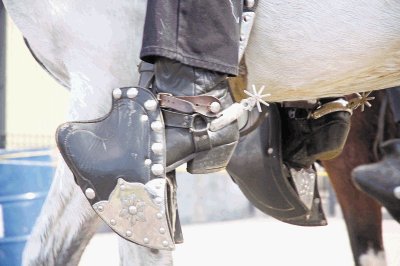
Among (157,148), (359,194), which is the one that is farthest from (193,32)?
(359,194)

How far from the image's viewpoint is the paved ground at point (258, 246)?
21.2ft

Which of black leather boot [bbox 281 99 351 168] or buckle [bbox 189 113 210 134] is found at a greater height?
buckle [bbox 189 113 210 134]

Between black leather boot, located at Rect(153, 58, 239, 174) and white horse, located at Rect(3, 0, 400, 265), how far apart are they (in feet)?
0.65

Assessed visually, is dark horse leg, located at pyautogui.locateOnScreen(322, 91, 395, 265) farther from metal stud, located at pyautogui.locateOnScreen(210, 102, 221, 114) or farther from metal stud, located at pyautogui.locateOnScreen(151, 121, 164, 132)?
metal stud, located at pyautogui.locateOnScreen(151, 121, 164, 132)

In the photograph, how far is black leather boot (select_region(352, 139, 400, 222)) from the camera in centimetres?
273

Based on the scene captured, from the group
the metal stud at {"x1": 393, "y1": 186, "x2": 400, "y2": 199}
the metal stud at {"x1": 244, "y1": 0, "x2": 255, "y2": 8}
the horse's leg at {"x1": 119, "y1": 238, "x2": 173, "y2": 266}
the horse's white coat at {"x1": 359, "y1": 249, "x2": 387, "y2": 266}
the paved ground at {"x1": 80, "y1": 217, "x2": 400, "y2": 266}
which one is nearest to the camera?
the metal stud at {"x1": 244, "y1": 0, "x2": 255, "y2": 8}

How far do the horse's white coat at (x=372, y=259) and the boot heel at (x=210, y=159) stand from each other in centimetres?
188

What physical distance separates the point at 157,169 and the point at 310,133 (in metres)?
1.35

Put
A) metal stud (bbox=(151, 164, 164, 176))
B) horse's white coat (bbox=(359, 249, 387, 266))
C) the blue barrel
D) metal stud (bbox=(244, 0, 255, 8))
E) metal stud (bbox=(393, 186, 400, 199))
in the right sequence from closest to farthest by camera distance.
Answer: metal stud (bbox=(151, 164, 164, 176)) → metal stud (bbox=(244, 0, 255, 8)) → metal stud (bbox=(393, 186, 400, 199)) → horse's white coat (bbox=(359, 249, 387, 266)) → the blue barrel

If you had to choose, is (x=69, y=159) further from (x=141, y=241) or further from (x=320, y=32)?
(x=320, y=32)

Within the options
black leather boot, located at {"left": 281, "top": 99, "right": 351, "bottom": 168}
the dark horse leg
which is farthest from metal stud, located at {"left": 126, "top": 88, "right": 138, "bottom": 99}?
the dark horse leg

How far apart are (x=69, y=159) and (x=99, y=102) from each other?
264mm

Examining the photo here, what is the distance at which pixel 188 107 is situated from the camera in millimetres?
2287

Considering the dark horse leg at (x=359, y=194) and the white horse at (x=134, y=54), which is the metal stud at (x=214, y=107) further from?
the dark horse leg at (x=359, y=194)
